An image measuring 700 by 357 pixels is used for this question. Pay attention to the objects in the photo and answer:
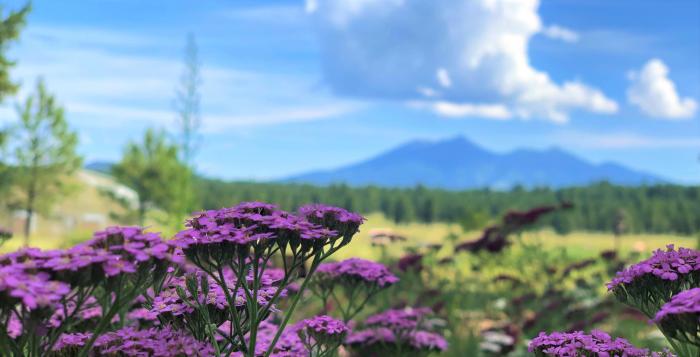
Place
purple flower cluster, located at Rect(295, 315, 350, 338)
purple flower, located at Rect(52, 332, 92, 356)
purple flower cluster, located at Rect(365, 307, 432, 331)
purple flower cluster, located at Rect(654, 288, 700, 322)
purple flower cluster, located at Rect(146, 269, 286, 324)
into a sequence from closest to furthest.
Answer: purple flower cluster, located at Rect(654, 288, 700, 322) → purple flower, located at Rect(52, 332, 92, 356) → purple flower cluster, located at Rect(146, 269, 286, 324) → purple flower cluster, located at Rect(295, 315, 350, 338) → purple flower cluster, located at Rect(365, 307, 432, 331)

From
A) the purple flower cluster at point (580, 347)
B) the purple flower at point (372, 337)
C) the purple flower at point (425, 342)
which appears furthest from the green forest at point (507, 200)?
the purple flower cluster at point (580, 347)

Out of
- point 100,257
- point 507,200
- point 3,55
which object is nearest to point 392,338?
point 100,257

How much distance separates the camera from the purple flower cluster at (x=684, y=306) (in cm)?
320

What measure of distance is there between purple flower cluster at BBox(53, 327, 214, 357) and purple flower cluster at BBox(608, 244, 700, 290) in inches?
101

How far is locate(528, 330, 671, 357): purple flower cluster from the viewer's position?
396 cm

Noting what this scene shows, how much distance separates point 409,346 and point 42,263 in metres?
4.09

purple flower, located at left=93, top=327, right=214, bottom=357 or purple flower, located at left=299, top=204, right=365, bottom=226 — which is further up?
purple flower, located at left=299, top=204, right=365, bottom=226

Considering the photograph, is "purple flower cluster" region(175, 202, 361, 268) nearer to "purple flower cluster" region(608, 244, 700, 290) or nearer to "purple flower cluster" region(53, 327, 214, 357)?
"purple flower cluster" region(53, 327, 214, 357)

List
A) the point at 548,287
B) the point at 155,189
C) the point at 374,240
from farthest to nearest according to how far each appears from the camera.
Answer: the point at 155,189, the point at 548,287, the point at 374,240

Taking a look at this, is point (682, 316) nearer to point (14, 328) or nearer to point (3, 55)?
point (14, 328)

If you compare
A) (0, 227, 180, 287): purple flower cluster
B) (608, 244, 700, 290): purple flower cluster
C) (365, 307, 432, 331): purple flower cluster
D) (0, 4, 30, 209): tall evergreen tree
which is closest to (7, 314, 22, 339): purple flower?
(0, 227, 180, 287): purple flower cluster

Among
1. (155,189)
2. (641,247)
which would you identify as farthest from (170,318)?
(155,189)

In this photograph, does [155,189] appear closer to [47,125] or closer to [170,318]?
[47,125]

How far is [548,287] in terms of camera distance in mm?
15992
